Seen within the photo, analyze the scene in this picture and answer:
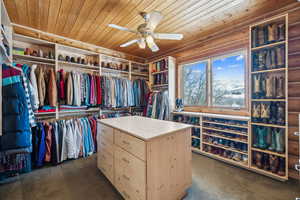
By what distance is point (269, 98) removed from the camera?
2.01 m

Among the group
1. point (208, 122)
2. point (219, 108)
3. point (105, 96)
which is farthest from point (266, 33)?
point (105, 96)

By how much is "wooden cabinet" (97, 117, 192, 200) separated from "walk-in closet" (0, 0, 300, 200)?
0.01m

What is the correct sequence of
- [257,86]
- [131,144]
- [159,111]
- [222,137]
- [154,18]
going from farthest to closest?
[159,111] < [222,137] < [257,86] < [154,18] < [131,144]

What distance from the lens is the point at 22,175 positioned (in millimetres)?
2072

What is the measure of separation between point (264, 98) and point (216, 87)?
3.41ft

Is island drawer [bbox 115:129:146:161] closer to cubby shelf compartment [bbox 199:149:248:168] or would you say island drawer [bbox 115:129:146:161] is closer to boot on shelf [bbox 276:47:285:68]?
cubby shelf compartment [bbox 199:149:248:168]

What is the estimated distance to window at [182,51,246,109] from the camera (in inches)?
105

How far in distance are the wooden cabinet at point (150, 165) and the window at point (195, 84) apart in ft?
6.51

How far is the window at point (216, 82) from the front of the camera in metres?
2.66

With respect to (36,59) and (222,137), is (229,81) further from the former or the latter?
(36,59)

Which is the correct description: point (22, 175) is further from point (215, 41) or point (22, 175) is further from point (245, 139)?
point (215, 41)

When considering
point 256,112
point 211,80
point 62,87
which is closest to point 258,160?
point 256,112

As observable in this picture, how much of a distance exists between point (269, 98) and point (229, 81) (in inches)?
35.5

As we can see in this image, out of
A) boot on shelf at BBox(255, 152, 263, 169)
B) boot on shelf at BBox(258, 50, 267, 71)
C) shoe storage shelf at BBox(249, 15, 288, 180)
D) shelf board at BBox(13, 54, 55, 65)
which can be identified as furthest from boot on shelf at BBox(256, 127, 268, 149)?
shelf board at BBox(13, 54, 55, 65)
